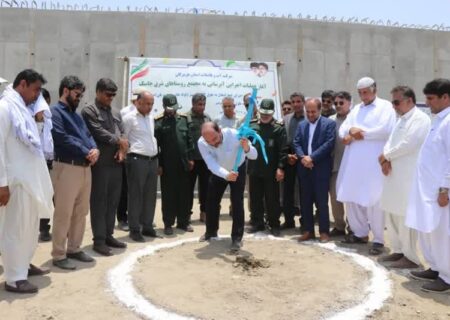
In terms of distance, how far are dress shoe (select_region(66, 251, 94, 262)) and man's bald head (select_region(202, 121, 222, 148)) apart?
1.85 m

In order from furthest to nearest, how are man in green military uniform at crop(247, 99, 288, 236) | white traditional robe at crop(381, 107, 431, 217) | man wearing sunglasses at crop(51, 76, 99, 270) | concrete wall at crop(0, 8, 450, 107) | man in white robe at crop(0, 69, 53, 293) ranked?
1. concrete wall at crop(0, 8, 450, 107)
2. man in green military uniform at crop(247, 99, 288, 236)
3. white traditional robe at crop(381, 107, 431, 217)
4. man wearing sunglasses at crop(51, 76, 99, 270)
5. man in white robe at crop(0, 69, 53, 293)

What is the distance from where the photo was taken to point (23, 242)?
13.9 feet

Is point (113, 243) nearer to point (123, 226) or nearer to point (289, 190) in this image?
point (123, 226)

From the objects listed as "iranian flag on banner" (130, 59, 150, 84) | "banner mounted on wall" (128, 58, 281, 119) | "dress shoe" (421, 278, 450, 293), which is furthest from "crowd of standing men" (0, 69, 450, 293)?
"iranian flag on banner" (130, 59, 150, 84)

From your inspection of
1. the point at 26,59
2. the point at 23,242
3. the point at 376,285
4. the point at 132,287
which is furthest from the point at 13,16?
the point at 376,285

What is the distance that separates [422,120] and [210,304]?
117 inches

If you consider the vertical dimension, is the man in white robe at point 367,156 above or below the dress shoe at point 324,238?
above

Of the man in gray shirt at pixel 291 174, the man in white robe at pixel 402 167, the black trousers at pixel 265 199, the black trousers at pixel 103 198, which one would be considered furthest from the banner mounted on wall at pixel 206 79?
the man in white robe at pixel 402 167

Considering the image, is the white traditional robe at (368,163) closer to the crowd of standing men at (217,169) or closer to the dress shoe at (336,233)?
the crowd of standing men at (217,169)

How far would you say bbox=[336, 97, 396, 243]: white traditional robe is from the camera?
5691 mm

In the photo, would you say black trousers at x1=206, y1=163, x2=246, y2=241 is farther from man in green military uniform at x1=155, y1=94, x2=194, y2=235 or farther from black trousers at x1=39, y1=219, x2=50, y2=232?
black trousers at x1=39, y1=219, x2=50, y2=232

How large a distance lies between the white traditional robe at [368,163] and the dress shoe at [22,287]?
3.67 m

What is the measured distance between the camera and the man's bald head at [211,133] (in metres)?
5.31

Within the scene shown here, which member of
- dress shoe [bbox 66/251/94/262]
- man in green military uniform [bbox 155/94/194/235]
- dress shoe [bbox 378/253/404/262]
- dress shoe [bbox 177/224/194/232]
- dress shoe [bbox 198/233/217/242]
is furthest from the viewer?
dress shoe [bbox 177/224/194/232]
